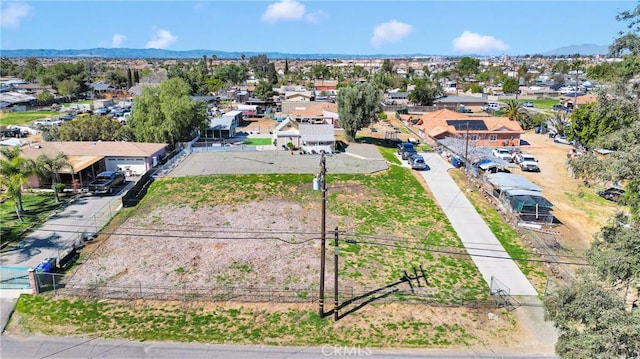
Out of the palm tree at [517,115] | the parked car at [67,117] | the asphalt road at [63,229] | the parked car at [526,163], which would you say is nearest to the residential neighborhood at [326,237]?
the asphalt road at [63,229]

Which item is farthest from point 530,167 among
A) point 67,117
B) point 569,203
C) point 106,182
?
point 67,117

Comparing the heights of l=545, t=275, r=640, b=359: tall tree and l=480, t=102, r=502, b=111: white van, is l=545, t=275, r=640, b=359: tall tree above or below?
below

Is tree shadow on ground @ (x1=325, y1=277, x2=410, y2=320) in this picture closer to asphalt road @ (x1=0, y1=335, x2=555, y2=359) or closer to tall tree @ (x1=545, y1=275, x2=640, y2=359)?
asphalt road @ (x1=0, y1=335, x2=555, y2=359)

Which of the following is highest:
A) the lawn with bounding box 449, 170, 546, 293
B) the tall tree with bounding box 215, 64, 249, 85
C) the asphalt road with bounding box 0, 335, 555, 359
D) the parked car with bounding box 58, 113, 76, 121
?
the tall tree with bounding box 215, 64, 249, 85

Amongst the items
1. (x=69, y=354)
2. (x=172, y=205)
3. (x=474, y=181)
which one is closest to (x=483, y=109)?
(x=474, y=181)

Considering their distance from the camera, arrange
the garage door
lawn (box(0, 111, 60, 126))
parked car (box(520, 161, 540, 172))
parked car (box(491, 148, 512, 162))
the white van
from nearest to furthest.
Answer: the garage door < parked car (box(520, 161, 540, 172)) < parked car (box(491, 148, 512, 162)) < lawn (box(0, 111, 60, 126)) < the white van

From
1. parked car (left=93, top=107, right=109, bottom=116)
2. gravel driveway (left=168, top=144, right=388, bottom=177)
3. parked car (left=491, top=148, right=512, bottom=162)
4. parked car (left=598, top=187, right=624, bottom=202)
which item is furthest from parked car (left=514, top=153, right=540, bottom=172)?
parked car (left=93, top=107, right=109, bottom=116)

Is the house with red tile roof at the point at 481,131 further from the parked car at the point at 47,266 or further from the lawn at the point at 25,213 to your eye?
the parked car at the point at 47,266
